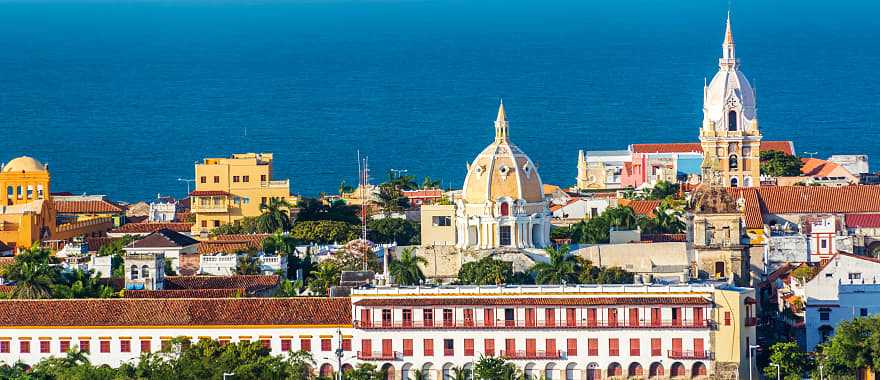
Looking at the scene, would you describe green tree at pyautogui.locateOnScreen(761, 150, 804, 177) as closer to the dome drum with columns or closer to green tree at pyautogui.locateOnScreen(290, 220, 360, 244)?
green tree at pyautogui.locateOnScreen(290, 220, 360, 244)

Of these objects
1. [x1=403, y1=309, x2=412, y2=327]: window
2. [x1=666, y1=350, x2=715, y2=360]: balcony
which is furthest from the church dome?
[x1=666, y1=350, x2=715, y2=360]: balcony

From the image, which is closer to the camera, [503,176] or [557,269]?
[557,269]

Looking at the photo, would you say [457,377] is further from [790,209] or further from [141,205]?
[141,205]

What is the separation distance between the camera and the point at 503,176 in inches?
5118

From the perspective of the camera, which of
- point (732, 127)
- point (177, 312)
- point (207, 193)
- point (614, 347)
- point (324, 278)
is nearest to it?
point (614, 347)

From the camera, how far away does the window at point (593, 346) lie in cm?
10612

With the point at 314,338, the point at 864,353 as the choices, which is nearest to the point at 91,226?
the point at 314,338

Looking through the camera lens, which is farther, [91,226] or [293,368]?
[91,226]

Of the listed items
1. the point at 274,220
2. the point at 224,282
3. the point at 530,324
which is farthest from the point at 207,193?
the point at 530,324

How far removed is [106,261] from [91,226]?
3150cm

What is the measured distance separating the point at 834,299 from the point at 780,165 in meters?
63.3

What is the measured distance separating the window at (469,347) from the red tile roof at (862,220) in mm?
42638

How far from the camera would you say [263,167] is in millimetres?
163625

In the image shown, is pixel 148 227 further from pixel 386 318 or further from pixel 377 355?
pixel 377 355
